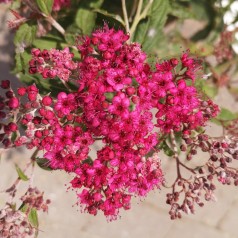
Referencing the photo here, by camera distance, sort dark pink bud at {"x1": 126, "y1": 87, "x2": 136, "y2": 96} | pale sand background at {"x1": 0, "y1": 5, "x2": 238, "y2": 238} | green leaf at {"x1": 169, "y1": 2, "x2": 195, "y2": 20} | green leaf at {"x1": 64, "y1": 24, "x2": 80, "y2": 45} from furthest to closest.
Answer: pale sand background at {"x1": 0, "y1": 5, "x2": 238, "y2": 238} < green leaf at {"x1": 169, "y1": 2, "x2": 195, "y2": 20} < green leaf at {"x1": 64, "y1": 24, "x2": 80, "y2": 45} < dark pink bud at {"x1": 126, "y1": 87, "x2": 136, "y2": 96}

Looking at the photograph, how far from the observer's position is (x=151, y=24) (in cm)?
191

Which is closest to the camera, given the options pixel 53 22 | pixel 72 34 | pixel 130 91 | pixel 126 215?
pixel 130 91

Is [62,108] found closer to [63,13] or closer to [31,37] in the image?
[31,37]

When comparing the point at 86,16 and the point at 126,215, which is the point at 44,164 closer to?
the point at 86,16

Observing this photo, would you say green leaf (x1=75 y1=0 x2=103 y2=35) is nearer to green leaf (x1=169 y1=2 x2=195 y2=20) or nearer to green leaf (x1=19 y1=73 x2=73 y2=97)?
green leaf (x1=19 y1=73 x2=73 y2=97)

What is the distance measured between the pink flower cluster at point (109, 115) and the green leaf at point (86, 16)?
0.36 metres

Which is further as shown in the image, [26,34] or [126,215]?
[126,215]

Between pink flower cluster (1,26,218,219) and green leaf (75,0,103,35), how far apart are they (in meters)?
0.36

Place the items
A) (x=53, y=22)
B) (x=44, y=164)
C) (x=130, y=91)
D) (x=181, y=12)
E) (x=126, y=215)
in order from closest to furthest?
(x=130, y=91), (x=44, y=164), (x=53, y=22), (x=181, y=12), (x=126, y=215)

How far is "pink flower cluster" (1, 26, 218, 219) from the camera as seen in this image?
1.39 metres

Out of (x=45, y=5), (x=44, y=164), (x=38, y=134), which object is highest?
(x=45, y=5)

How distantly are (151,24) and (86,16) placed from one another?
290 mm

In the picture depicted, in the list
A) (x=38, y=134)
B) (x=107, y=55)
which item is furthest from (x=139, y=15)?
(x=38, y=134)

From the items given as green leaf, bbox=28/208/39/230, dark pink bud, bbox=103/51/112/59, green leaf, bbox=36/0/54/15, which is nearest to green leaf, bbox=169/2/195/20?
green leaf, bbox=36/0/54/15
